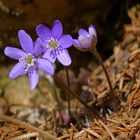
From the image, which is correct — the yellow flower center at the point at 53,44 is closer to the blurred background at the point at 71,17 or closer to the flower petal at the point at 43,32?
the flower petal at the point at 43,32

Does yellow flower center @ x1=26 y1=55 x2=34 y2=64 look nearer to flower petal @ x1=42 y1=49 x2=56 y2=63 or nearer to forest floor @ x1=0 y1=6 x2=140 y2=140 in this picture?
flower petal @ x1=42 y1=49 x2=56 y2=63

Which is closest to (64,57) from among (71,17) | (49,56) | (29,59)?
(49,56)

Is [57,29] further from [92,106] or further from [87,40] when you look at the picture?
[92,106]

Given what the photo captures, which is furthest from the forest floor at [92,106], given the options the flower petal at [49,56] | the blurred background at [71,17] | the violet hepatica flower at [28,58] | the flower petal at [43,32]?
the flower petal at [43,32]

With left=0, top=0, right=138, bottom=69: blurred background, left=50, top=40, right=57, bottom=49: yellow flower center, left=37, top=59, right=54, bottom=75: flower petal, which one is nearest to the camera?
left=37, top=59, right=54, bottom=75: flower petal

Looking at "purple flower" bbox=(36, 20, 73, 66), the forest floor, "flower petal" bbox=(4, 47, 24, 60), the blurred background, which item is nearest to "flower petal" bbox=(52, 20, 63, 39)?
"purple flower" bbox=(36, 20, 73, 66)

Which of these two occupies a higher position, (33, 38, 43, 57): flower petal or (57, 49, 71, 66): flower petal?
(33, 38, 43, 57): flower petal
